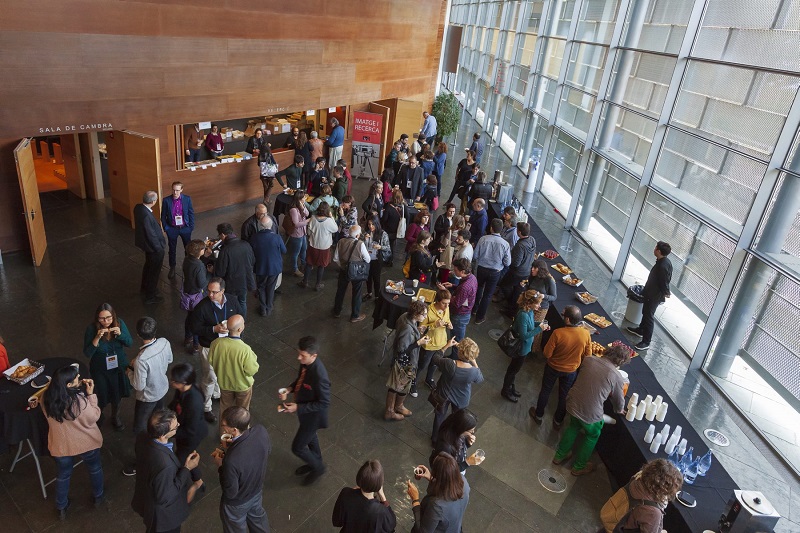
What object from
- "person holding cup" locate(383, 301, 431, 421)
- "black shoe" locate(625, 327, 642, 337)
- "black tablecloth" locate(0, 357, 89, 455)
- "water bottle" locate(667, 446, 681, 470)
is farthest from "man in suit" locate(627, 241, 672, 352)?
"black tablecloth" locate(0, 357, 89, 455)

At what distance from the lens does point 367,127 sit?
14430 mm

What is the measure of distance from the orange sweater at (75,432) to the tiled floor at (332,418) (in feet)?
2.62

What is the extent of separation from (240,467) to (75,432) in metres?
1.61

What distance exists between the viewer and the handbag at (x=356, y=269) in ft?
24.5

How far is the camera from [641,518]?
367 cm

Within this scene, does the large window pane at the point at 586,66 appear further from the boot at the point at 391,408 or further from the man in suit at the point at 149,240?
the man in suit at the point at 149,240

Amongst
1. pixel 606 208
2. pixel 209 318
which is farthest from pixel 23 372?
pixel 606 208

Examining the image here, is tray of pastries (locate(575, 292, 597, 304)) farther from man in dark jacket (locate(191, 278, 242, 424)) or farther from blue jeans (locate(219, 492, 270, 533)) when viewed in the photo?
blue jeans (locate(219, 492, 270, 533))

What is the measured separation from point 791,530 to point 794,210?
3.76 m

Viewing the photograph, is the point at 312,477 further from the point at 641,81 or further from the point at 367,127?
the point at 367,127

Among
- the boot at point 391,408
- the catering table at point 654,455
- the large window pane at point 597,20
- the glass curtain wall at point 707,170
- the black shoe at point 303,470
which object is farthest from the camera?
the large window pane at point 597,20

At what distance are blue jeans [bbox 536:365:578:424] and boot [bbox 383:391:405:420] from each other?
5.68 ft

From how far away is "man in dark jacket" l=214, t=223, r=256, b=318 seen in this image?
673cm

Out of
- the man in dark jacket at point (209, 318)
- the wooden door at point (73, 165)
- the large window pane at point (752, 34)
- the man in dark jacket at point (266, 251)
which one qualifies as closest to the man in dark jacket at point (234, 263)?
the man in dark jacket at point (266, 251)
